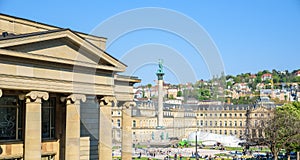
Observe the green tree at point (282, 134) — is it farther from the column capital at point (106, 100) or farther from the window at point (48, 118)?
the window at point (48, 118)

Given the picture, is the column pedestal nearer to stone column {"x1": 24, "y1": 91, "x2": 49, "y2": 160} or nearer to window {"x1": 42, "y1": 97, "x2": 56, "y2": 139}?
window {"x1": 42, "y1": 97, "x2": 56, "y2": 139}

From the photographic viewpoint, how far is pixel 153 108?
172750mm

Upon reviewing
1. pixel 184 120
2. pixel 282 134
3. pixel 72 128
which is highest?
pixel 72 128

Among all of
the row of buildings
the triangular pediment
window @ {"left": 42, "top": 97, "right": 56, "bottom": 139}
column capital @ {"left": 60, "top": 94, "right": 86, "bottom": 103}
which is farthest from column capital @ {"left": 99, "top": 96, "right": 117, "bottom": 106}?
the row of buildings

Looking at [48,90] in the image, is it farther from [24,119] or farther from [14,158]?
[14,158]

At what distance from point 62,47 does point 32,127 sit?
542 centimetres

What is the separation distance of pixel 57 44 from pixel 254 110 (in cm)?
15550

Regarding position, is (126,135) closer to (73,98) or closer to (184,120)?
(73,98)

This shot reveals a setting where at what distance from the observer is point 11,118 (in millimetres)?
27297

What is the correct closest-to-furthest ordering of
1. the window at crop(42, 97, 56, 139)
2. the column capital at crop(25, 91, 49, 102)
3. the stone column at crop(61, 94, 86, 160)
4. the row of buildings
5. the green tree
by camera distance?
the column capital at crop(25, 91, 49, 102) → the stone column at crop(61, 94, 86, 160) → the window at crop(42, 97, 56, 139) → the green tree → the row of buildings

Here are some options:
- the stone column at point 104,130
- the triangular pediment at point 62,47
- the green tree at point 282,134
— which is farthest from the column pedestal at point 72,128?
the green tree at point 282,134

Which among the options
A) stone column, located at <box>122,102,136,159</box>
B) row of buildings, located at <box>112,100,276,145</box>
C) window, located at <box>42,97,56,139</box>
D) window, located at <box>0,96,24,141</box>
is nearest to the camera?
window, located at <box>0,96,24,141</box>

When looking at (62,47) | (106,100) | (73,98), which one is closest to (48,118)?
(73,98)

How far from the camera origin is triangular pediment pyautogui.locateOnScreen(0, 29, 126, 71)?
80.0ft
